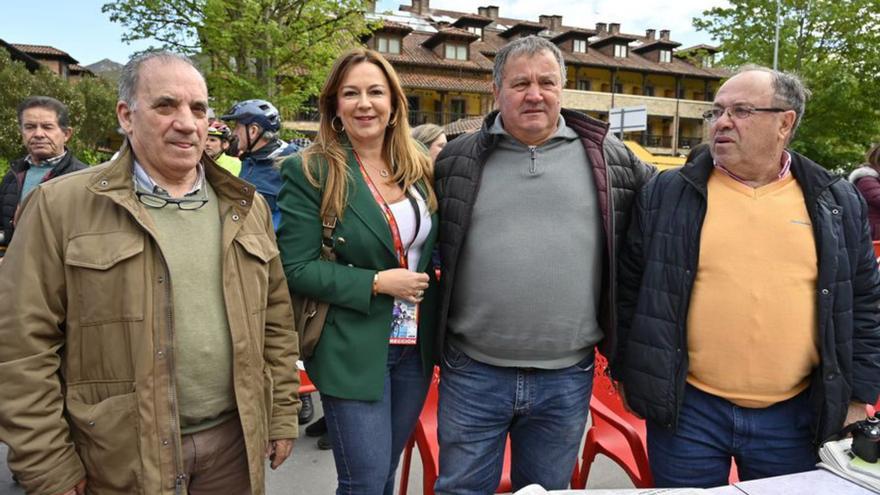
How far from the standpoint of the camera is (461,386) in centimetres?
224

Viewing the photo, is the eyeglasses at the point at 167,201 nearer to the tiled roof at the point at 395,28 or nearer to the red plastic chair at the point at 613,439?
the red plastic chair at the point at 613,439

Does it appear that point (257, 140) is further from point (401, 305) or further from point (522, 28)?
point (522, 28)

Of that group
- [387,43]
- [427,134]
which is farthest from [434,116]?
[427,134]

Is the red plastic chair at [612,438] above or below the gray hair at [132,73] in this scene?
below

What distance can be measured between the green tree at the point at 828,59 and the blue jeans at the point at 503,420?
17.9 m

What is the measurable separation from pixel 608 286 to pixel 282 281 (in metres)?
1.18

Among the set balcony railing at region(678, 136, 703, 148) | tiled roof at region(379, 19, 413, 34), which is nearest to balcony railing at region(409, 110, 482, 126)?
tiled roof at region(379, 19, 413, 34)

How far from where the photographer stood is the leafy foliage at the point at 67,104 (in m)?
23.2

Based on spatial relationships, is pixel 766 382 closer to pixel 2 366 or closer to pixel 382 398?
pixel 382 398

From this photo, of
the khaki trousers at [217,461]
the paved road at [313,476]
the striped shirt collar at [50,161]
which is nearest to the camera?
the khaki trousers at [217,461]

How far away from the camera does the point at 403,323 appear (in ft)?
7.26

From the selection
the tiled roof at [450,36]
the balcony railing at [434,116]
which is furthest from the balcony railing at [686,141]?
the tiled roof at [450,36]

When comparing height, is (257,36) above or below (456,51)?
below

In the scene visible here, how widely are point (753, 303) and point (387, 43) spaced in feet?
116
